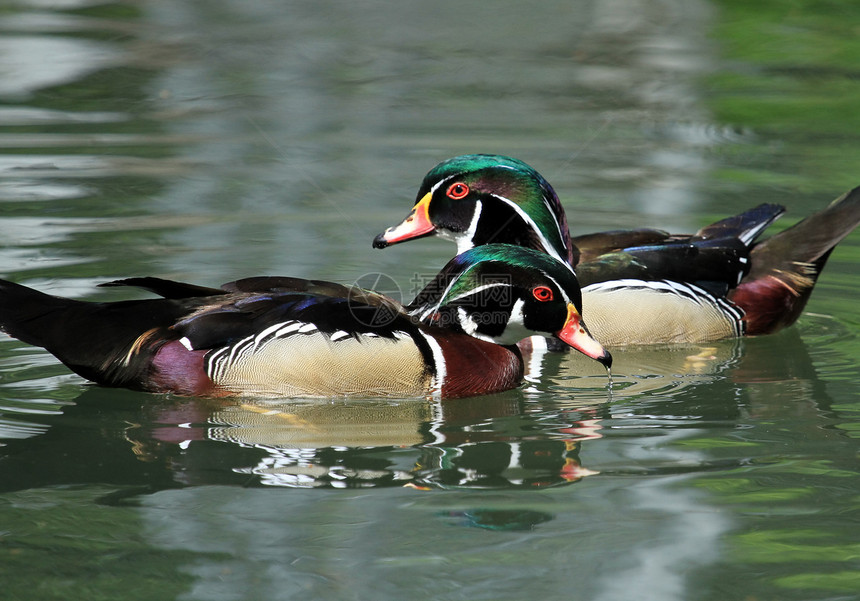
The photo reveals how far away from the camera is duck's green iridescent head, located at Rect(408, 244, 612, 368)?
617cm

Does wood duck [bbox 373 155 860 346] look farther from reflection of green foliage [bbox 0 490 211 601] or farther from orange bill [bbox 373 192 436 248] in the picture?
reflection of green foliage [bbox 0 490 211 601]

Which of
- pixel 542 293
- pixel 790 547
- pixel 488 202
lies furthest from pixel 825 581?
pixel 488 202

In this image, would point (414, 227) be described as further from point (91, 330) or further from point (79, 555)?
point (79, 555)

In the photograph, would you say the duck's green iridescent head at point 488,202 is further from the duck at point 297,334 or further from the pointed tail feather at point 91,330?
the pointed tail feather at point 91,330

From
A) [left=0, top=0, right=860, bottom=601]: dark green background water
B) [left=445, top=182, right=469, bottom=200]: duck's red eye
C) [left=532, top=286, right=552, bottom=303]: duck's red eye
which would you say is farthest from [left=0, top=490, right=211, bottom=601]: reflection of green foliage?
[left=445, top=182, right=469, bottom=200]: duck's red eye

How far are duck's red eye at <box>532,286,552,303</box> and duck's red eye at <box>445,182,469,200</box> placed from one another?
1.21 metres

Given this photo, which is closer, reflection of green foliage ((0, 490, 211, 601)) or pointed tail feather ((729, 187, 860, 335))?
reflection of green foliage ((0, 490, 211, 601))

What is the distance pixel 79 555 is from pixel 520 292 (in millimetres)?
2561

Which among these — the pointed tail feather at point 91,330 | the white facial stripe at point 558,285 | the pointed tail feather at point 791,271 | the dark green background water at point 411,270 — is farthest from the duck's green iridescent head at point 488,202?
the pointed tail feather at point 91,330

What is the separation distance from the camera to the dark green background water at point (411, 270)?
4598mm

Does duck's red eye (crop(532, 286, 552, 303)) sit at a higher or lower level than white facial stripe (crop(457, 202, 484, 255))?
lower

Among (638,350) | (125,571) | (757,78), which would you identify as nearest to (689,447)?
(638,350)

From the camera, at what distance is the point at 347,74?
556 inches

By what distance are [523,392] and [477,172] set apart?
54.5 inches
